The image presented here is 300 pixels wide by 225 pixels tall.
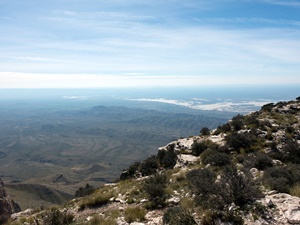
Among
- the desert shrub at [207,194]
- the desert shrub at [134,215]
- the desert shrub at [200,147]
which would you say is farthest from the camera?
the desert shrub at [200,147]

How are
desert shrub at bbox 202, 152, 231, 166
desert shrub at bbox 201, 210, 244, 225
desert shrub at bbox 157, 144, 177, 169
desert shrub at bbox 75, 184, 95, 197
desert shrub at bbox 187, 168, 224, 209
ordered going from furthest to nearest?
desert shrub at bbox 157, 144, 177, 169
desert shrub at bbox 75, 184, 95, 197
desert shrub at bbox 202, 152, 231, 166
desert shrub at bbox 187, 168, 224, 209
desert shrub at bbox 201, 210, 244, 225

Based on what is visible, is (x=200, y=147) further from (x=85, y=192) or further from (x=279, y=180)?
(x=279, y=180)

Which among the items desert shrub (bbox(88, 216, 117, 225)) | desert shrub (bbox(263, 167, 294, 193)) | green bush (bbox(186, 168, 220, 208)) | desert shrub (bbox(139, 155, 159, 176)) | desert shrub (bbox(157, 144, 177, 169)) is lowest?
desert shrub (bbox(139, 155, 159, 176))

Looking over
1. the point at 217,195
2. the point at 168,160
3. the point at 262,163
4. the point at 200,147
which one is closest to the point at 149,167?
the point at 168,160

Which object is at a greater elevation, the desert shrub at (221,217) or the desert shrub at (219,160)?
the desert shrub at (221,217)

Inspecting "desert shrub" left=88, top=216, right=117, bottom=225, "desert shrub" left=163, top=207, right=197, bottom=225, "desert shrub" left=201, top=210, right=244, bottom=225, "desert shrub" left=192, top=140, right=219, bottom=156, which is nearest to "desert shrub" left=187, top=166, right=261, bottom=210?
"desert shrub" left=201, top=210, right=244, bottom=225

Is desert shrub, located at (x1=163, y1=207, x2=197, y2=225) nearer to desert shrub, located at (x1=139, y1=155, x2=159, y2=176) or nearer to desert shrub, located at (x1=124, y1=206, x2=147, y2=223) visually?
desert shrub, located at (x1=124, y1=206, x2=147, y2=223)

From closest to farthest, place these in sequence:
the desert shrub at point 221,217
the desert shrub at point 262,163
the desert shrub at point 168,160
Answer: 1. the desert shrub at point 221,217
2. the desert shrub at point 262,163
3. the desert shrub at point 168,160

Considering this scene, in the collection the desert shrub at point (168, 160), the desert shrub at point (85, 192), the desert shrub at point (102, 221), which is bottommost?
the desert shrub at point (85, 192)

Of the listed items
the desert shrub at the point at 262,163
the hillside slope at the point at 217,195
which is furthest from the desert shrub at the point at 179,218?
the desert shrub at the point at 262,163

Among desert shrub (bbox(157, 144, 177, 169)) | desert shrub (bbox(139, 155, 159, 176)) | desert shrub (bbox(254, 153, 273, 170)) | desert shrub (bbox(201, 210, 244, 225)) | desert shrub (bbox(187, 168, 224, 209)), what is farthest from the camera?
desert shrub (bbox(139, 155, 159, 176))

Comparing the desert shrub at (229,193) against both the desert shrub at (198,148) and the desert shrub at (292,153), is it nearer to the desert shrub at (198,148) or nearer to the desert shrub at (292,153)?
the desert shrub at (292,153)
